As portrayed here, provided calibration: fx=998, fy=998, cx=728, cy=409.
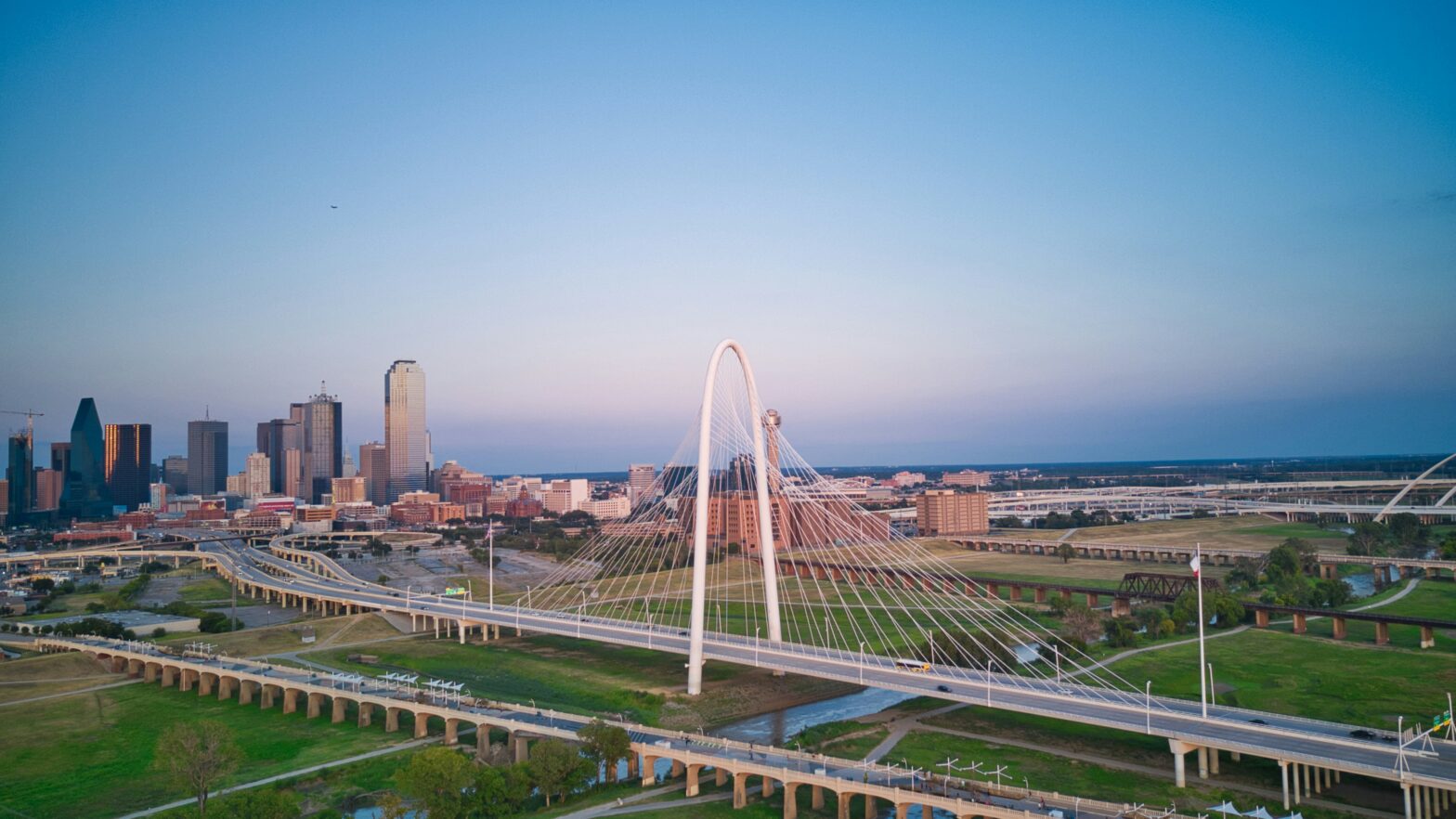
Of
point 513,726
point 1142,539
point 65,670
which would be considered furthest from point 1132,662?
point 1142,539

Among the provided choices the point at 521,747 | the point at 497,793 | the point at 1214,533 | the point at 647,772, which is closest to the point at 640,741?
the point at 647,772

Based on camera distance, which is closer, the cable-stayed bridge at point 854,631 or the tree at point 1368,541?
the cable-stayed bridge at point 854,631

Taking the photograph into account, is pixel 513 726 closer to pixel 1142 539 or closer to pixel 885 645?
pixel 885 645

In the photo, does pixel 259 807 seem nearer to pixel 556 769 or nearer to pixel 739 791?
pixel 556 769

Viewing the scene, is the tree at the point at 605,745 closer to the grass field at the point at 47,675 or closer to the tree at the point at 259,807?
the tree at the point at 259,807

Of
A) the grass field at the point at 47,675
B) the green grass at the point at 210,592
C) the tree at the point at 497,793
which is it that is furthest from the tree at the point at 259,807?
the green grass at the point at 210,592

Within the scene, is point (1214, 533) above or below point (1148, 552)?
above
